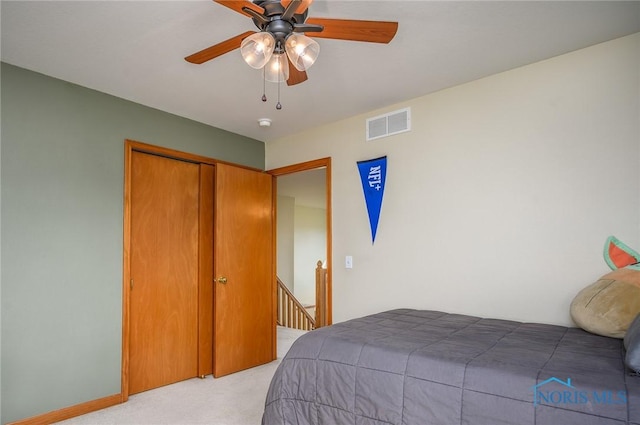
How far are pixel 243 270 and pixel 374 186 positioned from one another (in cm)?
157

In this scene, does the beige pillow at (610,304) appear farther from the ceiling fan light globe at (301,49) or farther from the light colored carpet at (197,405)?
the light colored carpet at (197,405)

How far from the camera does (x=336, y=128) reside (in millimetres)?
3678

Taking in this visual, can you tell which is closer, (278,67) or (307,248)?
(278,67)

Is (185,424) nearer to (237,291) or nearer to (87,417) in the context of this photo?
(87,417)

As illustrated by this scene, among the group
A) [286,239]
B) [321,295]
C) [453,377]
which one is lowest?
[321,295]

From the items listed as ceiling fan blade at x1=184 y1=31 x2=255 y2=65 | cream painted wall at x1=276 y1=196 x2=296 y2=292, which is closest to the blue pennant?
ceiling fan blade at x1=184 y1=31 x2=255 y2=65

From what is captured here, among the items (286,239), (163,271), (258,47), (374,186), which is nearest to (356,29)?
(258,47)

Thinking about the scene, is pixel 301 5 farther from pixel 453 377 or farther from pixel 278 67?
pixel 453 377

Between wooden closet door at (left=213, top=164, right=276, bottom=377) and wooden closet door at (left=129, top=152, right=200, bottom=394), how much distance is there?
0.26 m

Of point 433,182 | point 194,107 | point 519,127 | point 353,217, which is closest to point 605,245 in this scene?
point 519,127

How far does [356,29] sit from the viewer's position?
5.32ft

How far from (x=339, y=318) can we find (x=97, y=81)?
273 cm

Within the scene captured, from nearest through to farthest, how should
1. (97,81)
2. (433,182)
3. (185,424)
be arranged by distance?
(185,424) < (97,81) < (433,182)

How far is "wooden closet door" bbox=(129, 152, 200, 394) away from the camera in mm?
3271
